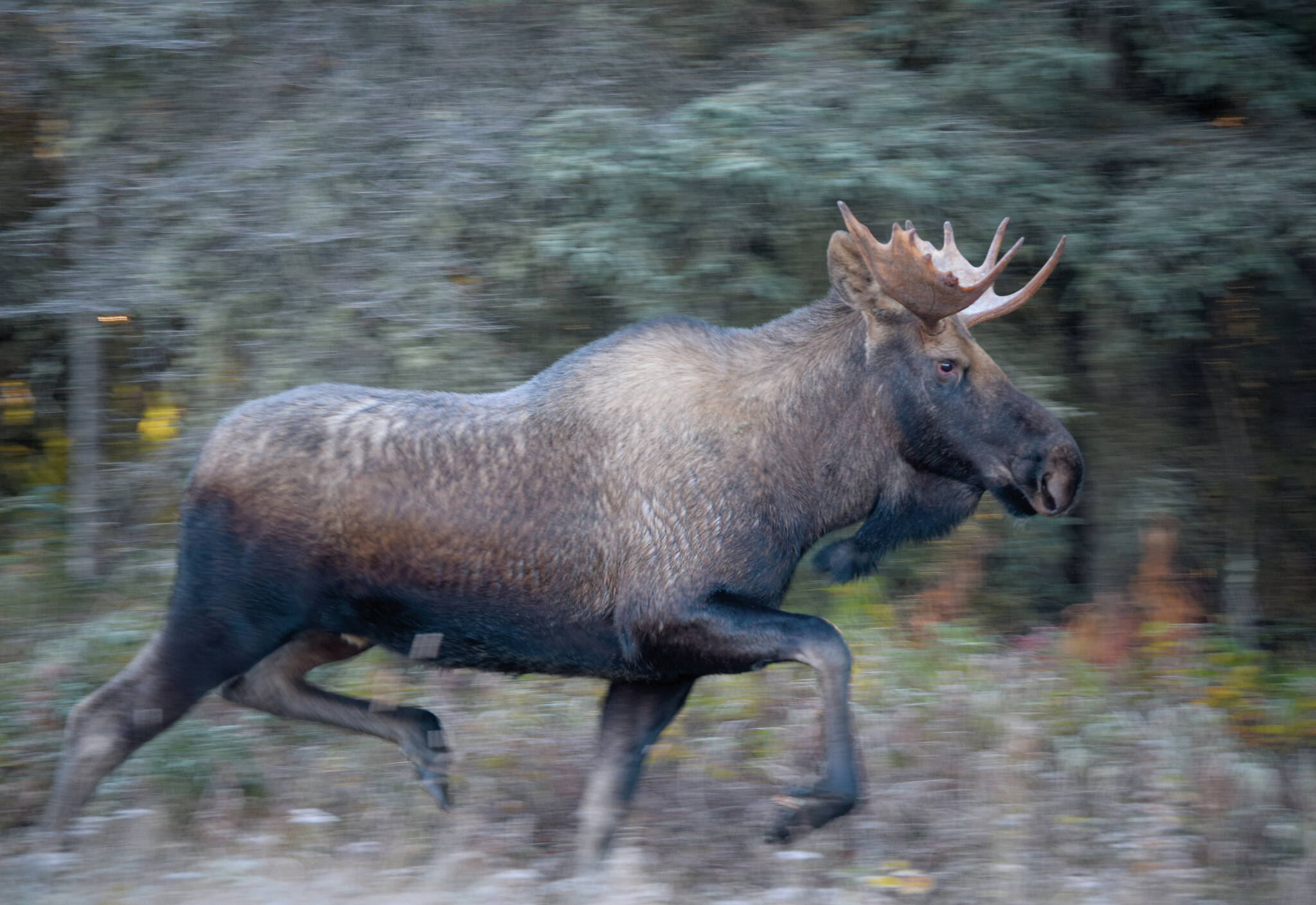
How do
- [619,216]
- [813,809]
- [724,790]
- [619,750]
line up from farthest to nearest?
[619,216] → [724,790] → [619,750] → [813,809]

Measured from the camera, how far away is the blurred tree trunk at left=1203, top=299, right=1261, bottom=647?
7777 millimetres

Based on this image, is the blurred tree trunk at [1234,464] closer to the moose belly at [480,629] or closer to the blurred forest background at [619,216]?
the blurred forest background at [619,216]

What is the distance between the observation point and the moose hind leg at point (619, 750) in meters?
4.93

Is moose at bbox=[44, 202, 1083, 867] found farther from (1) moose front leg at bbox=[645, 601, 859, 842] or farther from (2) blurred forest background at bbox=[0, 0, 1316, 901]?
(2) blurred forest background at bbox=[0, 0, 1316, 901]

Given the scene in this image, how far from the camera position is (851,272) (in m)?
4.86

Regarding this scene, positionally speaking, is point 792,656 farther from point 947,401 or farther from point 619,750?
point 947,401

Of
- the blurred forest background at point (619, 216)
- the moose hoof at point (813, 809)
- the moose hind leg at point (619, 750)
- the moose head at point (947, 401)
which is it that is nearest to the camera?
the moose hoof at point (813, 809)

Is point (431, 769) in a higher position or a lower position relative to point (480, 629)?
lower

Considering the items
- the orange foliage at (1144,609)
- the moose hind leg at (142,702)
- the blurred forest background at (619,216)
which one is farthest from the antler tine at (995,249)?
the moose hind leg at (142,702)

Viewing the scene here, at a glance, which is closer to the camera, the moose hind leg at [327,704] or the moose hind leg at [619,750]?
the moose hind leg at [619,750]

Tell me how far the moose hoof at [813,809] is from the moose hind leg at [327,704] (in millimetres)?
1536

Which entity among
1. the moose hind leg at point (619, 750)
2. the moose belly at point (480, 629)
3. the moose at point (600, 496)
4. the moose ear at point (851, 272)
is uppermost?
the moose ear at point (851, 272)

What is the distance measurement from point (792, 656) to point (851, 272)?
1485mm

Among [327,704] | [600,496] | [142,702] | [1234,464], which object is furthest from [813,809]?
[1234,464]
